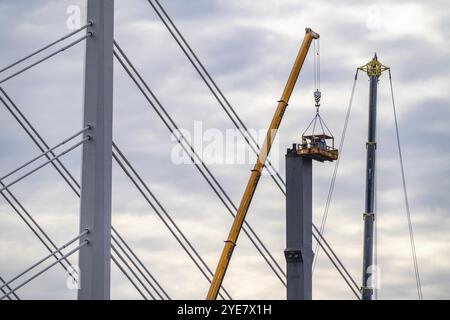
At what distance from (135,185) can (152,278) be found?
3.73m

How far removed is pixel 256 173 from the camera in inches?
2255

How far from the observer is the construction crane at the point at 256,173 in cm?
5347

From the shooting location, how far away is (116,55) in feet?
121

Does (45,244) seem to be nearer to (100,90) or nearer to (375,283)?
(100,90)

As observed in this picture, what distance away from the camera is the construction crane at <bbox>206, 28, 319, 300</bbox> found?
53469 millimetres

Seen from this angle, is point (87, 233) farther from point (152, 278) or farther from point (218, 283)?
point (218, 283)
